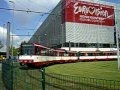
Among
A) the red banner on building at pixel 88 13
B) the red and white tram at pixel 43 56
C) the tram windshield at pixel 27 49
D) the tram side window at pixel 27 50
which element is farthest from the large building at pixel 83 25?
the tram side window at pixel 27 50

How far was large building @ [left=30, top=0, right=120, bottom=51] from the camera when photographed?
285ft

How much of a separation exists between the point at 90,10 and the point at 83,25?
5.56m

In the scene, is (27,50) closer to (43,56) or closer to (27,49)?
(27,49)

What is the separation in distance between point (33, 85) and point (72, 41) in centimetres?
7526

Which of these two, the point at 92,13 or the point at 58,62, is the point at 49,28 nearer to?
the point at 92,13

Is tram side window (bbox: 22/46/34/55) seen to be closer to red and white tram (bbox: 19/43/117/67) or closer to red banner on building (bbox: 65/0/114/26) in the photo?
red and white tram (bbox: 19/43/117/67)

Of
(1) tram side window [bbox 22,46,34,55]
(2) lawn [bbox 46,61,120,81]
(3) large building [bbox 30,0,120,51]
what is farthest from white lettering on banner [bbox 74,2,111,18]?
(2) lawn [bbox 46,61,120,81]

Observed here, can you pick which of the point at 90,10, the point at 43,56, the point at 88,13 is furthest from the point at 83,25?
the point at 43,56

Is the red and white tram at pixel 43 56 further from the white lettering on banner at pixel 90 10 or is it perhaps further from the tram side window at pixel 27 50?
the white lettering on banner at pixel 90 10

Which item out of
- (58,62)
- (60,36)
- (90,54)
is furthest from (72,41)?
(58,62)

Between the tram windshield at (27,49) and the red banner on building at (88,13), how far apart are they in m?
48.9

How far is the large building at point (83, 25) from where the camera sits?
8688cm

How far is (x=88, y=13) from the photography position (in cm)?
9112

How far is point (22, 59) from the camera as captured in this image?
3653 cm
